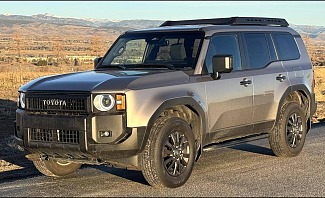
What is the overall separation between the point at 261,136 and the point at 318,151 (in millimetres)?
1612

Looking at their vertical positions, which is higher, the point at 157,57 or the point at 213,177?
the point at 157,57

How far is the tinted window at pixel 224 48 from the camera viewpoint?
816 centimetres

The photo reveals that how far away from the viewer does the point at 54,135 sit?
22.6ft

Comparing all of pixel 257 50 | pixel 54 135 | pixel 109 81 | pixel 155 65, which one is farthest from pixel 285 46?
pixel 54 135

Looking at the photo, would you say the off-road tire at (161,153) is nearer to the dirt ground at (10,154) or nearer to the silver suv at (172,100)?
the silver suv at (172,100)

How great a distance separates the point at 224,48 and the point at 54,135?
115 inches

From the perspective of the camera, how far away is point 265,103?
8914mm

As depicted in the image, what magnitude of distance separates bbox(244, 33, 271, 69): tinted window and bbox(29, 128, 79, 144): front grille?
3226mm

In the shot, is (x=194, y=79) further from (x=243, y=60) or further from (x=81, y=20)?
(x=81, y=20)

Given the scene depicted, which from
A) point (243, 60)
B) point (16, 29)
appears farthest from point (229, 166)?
point (16, 29)

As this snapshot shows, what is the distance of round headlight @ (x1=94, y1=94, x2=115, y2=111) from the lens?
6684mm

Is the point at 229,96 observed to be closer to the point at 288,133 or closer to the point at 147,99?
the point at 147,99

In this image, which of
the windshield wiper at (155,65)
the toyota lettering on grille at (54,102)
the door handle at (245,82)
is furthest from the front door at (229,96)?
the toyota lettering on grille at (54,102)

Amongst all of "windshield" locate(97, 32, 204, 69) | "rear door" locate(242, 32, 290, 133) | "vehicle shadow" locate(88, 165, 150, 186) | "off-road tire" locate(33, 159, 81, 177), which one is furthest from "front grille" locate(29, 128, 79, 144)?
"rear door" locate(242, 32, 290, 133)
